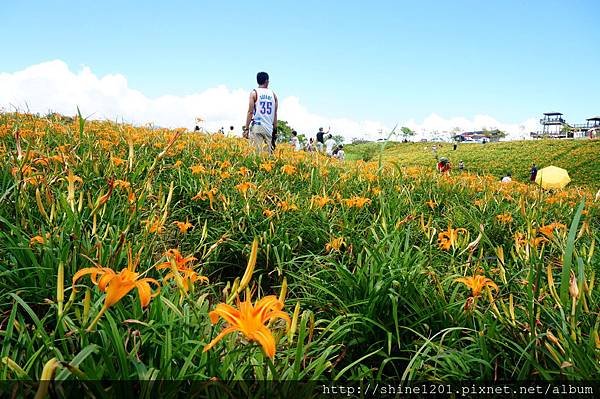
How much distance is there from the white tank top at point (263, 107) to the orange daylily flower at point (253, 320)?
5.12 meters

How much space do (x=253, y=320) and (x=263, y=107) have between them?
527 centimetres

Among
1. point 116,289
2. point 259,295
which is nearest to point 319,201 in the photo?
point 259,295

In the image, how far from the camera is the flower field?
3.06ft

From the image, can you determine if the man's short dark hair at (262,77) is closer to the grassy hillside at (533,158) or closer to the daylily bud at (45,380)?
the daylily bud at (45,380)

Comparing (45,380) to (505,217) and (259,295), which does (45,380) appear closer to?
(259,295)

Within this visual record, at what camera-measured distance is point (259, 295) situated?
5.74 ft

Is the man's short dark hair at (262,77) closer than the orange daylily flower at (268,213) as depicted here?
No

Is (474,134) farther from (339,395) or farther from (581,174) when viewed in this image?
(339,395)

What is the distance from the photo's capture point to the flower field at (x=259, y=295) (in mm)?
932

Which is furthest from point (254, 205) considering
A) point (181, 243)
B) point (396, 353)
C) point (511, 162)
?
point (511, 162)

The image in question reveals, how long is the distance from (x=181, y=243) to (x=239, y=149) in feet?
8.18

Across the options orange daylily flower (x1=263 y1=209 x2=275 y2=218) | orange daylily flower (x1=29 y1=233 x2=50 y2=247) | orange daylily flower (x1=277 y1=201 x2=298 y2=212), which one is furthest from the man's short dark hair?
orange daylily flower (x1=29 y1=233 x2=50 y2=247)

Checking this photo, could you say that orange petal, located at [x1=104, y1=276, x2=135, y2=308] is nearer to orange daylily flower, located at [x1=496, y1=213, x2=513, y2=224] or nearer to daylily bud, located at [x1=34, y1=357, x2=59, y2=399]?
daylily bud, located at [x1=34, y1=357, x2=59, y2=399]

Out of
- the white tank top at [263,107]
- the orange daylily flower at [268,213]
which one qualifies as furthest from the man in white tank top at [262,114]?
the orange daylily flower at [268,213]
